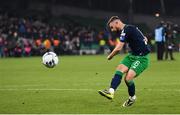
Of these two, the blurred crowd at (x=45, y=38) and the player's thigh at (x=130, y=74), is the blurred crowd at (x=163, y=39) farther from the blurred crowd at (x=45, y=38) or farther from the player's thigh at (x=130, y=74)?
the player's thigh at (x=130, y=74)

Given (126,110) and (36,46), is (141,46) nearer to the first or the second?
(126,110)

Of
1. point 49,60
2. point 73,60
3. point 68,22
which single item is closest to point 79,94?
point 49,60

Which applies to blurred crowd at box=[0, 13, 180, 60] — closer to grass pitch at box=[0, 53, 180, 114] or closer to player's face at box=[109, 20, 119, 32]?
grass pitch at box=[0, 53, 180, 114]

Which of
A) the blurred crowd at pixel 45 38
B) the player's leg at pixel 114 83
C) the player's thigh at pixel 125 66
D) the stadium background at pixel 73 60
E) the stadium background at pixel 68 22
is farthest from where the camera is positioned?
the stadium background at pixel 68 22

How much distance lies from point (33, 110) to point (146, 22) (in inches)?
1833

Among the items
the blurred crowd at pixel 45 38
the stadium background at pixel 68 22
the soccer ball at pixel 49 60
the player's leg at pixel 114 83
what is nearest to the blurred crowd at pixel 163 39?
the stadium background at pixel 68 22

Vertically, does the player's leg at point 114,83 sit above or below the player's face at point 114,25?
below

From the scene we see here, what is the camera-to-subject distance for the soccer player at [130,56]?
1432cm

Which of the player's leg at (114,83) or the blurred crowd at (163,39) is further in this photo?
the blurred crowd at (163,39)

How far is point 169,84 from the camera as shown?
19797 millimetres

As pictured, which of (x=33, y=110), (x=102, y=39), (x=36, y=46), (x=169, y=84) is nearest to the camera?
(x=33, y=110)

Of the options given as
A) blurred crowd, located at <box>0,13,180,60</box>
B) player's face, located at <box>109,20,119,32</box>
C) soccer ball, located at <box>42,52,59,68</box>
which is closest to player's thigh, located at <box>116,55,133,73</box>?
player's face, located at <box>109,20,119,32</box>

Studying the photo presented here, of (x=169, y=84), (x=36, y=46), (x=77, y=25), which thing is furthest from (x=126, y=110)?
(x=77, y=25)

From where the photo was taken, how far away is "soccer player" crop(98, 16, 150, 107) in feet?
47.0
